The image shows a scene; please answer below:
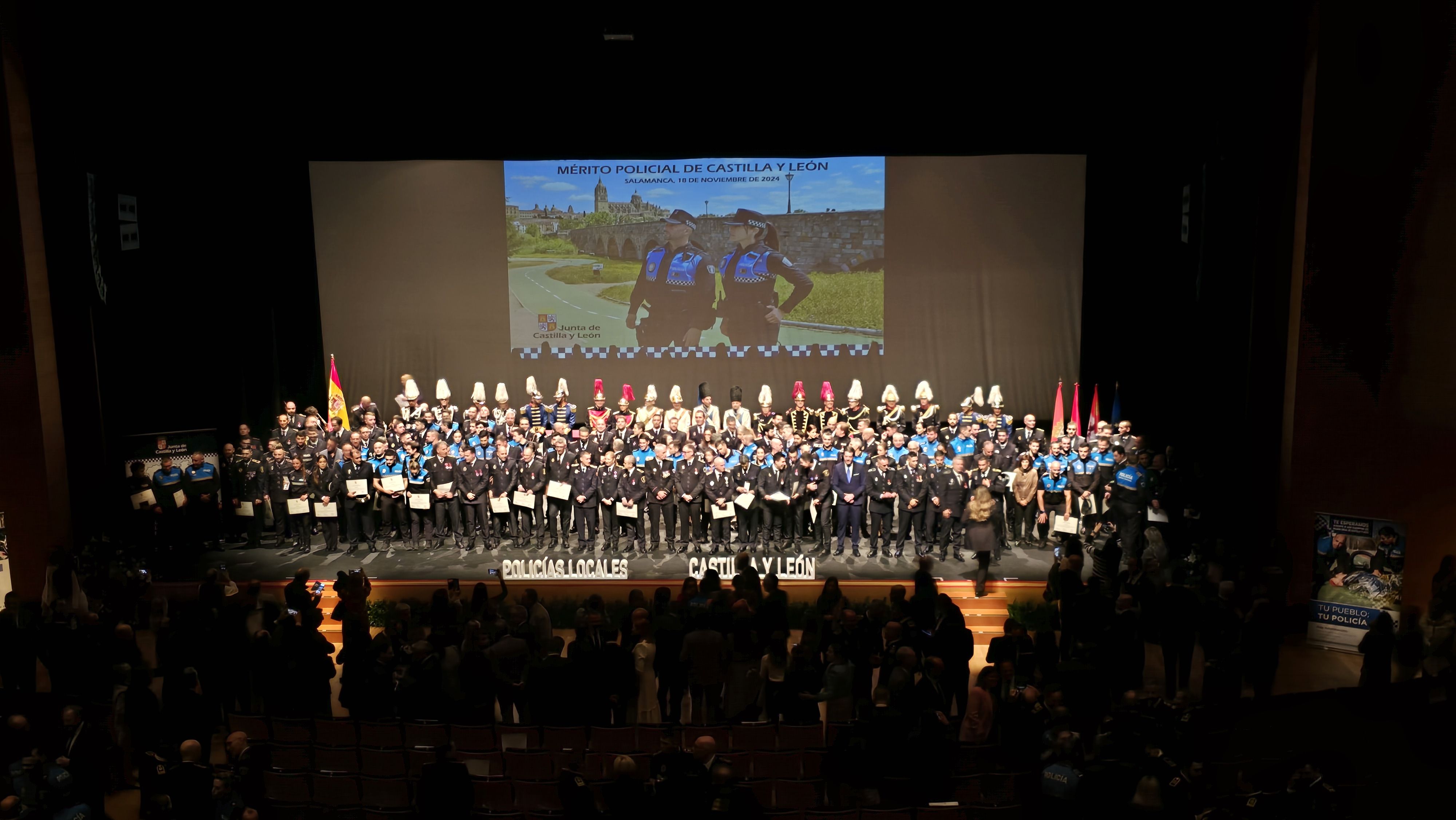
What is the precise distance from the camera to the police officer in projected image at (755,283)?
19.0 meters

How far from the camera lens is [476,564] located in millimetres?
13734

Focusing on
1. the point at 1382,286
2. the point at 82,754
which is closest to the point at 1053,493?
the point at 1382,286

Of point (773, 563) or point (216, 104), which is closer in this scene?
point (773, 563)

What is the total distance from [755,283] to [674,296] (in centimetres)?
142

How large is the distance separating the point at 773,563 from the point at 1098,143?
10293 mm

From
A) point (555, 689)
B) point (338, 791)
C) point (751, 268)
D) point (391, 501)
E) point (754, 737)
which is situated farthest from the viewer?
point (751, 268)

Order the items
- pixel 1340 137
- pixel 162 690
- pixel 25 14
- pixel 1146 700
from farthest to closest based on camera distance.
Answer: pixel 25 14
pixel 1340 137
pixel 162 690
pixel 1146 700

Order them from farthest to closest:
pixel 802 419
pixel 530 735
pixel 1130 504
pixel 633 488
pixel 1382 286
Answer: pixel 802 419, pixel 633 488, pixel 1130 504, pixel 1382 286, pixel 530 735

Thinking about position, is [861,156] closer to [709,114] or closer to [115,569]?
[709,114]

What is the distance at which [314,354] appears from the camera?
19484 mm

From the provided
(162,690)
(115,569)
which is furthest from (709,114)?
(162,690)

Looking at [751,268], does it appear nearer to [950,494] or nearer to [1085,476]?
[950,494]

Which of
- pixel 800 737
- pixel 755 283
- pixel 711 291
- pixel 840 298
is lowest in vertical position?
pixel 800 737

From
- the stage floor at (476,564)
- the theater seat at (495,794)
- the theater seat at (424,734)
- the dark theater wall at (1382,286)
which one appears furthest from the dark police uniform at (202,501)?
the dark theater wall at (1382,286)
